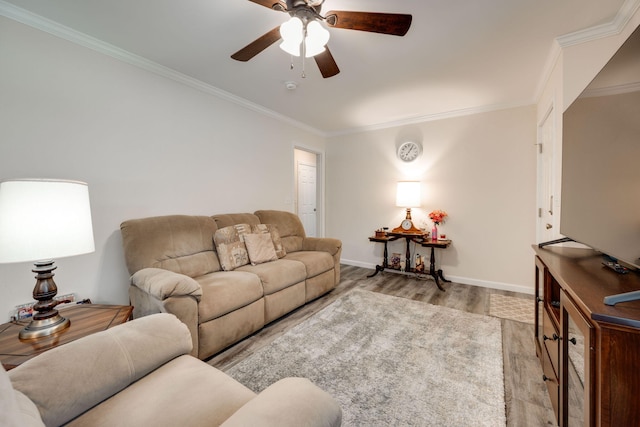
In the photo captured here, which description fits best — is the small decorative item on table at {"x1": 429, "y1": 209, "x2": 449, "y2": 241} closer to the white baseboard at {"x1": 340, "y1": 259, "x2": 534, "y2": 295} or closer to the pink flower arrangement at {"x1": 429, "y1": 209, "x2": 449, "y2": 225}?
the pink flower arrangement at {"x1": 429, "y1": 209, "x2": 449, "y2": 225}

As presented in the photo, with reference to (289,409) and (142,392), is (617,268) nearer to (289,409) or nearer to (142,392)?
(289,409)

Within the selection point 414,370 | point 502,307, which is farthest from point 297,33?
point 502,307

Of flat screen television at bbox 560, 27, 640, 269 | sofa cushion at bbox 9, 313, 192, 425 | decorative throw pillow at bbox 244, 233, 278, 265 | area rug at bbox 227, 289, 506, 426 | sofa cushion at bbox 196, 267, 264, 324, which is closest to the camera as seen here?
sofa cushion at bbox 9, 313, 192, 425

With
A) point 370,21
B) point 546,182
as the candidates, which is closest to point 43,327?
point 370,21

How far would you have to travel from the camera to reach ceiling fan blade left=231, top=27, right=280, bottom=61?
5.46 ft

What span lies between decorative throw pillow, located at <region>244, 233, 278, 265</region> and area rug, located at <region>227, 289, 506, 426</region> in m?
0.79

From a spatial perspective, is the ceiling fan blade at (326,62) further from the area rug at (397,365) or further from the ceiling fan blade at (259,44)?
the area rug at (397,365)

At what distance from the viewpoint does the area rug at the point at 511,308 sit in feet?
8.45

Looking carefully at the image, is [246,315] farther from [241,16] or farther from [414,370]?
[241,16]

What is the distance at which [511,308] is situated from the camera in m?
2.80

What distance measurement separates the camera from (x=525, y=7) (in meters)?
1.71

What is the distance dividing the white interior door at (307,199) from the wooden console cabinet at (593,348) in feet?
14.1

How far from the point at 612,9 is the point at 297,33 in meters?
2.13

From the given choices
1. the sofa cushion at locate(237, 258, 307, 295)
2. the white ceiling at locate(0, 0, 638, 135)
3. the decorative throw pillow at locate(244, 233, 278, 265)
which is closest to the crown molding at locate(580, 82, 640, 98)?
the white ceiling at locate(0, 0, 638, 135)
